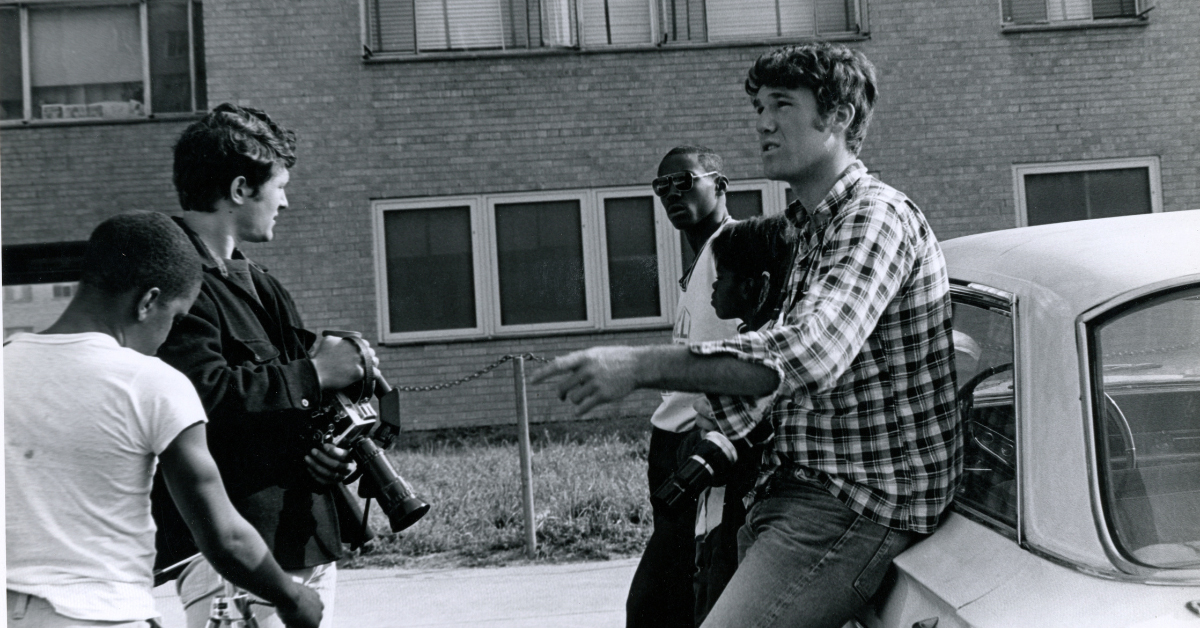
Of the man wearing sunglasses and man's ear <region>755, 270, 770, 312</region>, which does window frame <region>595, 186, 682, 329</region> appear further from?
man's ear <region>755, 270, 770, 312</region>

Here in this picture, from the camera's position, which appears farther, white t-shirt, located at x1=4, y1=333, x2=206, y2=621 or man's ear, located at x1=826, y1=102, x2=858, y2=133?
man's ear, located at x1=826, y1=102, x2=858, y2=133

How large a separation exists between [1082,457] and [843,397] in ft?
1.37

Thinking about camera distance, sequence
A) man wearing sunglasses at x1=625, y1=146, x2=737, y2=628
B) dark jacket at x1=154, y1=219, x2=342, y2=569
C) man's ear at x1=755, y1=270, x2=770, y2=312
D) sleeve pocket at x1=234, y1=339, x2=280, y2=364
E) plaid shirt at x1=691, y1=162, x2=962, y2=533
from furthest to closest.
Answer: man wearing sunglasses at x1=625, y1=146, x2=737, y2=628 → man's ear at x1=755, y1=270, x2=770, y2=312 → sleeve pocket at x1=234, y1=339, x2=280, y2=364 → dark jacket at x1=154, y1=219, x2=342, y2=569 → plaid shirt at x1=691, y1=162, x2=962, y2=533

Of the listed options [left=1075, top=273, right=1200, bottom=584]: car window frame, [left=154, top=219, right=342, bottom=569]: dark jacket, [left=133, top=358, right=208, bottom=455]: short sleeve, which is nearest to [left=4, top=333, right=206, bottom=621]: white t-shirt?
[left=133, top=358, right=208, bottom=455]: short sleeve

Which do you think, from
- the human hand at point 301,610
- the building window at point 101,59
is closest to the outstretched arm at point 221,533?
the human hand at point 301,610

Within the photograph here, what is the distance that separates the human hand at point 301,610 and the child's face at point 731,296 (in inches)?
47.0

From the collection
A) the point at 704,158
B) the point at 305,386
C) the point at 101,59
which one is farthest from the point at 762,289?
the point at 101,59

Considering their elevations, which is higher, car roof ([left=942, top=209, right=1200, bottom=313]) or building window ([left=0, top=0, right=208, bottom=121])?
building window ([left=0, top=0, right=208, bottom=121])

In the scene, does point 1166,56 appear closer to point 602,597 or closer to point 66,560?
point 602,597

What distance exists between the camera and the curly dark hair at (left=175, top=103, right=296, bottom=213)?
8.52 feet

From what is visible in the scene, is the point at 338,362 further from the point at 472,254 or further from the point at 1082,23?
the point at 1082,23

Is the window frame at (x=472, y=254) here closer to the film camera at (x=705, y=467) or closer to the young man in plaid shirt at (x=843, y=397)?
the film camera at (x=705, y=467)

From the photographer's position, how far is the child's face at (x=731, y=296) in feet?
9.07

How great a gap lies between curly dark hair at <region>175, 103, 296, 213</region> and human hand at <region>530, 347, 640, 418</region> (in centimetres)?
126
